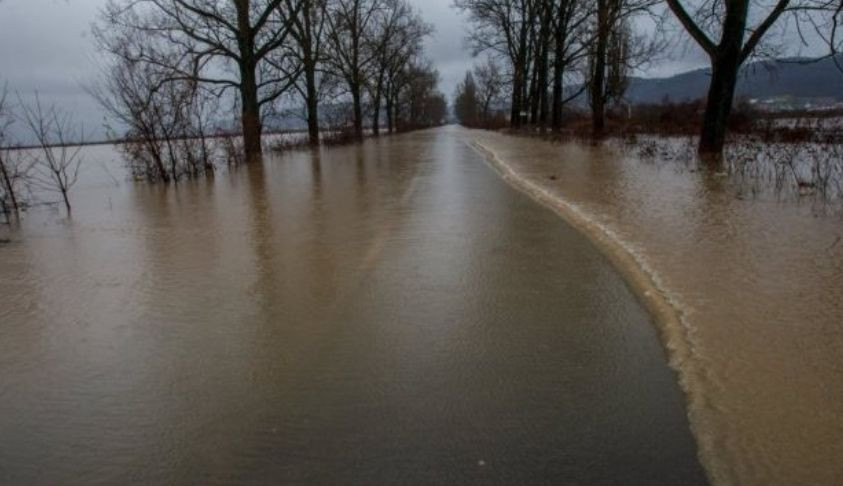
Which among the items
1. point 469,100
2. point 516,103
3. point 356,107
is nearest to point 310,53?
point 356,107

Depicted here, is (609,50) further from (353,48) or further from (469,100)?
(469,100)

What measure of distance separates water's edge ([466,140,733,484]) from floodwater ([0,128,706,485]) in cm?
7

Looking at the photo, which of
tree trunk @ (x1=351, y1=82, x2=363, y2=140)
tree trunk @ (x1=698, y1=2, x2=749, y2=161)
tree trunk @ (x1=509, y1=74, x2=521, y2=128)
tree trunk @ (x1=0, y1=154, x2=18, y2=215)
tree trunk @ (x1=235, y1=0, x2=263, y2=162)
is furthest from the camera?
tree trunk @ (x1=509, y1=74, x2=521, y2=128)

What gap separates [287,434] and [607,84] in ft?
114

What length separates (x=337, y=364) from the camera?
3744mm

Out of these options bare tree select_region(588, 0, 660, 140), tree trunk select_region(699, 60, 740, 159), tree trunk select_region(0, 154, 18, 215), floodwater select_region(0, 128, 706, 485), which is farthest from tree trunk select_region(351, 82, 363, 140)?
floodwater select_region(0, 128, 706, 485)

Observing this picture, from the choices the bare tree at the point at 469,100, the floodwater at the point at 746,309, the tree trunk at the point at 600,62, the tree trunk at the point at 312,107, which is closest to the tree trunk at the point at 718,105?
the floodwater at the point at 746,309

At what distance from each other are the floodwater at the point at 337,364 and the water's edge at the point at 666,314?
0.23 ft

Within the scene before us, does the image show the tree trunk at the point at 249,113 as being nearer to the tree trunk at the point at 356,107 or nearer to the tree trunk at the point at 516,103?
the tree trunk at the point at 356,107

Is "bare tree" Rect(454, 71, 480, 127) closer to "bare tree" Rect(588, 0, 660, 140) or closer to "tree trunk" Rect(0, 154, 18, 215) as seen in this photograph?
"bare tree" Rect(588, 0, 660, 140)

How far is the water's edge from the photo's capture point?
9.15 ft

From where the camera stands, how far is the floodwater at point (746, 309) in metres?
2.74

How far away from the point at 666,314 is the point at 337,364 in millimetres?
2291

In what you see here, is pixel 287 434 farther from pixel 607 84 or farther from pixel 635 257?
pixel 607 84
